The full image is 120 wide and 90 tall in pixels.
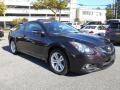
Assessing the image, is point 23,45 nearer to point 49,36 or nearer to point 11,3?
point 49,36

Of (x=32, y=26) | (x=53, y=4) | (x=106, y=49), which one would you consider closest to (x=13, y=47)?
(x=32, y=26)

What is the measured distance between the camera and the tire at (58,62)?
22.0 feet

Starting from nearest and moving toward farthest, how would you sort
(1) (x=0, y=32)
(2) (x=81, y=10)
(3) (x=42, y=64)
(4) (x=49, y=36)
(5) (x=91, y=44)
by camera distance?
(5) (x=91, y=44), (4) (x=49, y=36), (3) (x=42, y=64), (1) (x=0, y=32), (2) (x=81, y=10)

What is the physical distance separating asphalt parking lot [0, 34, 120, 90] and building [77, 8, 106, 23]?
3626 inches

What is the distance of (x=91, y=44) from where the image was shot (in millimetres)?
6598

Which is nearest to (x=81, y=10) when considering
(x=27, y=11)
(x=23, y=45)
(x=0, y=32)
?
(x=27, y=11)

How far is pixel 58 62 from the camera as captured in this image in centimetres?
704

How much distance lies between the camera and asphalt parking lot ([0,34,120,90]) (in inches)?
230

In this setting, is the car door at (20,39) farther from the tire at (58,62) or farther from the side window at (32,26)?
the tire at (58,62)

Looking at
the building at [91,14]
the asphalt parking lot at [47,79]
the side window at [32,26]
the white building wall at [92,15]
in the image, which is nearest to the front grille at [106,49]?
the asphalt parking lot at [47,79]

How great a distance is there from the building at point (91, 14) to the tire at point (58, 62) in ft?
303

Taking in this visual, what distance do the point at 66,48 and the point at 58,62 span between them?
0.63 m

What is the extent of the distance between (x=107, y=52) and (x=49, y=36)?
1763 millimetres

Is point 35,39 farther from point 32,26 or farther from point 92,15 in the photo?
point 92,15
